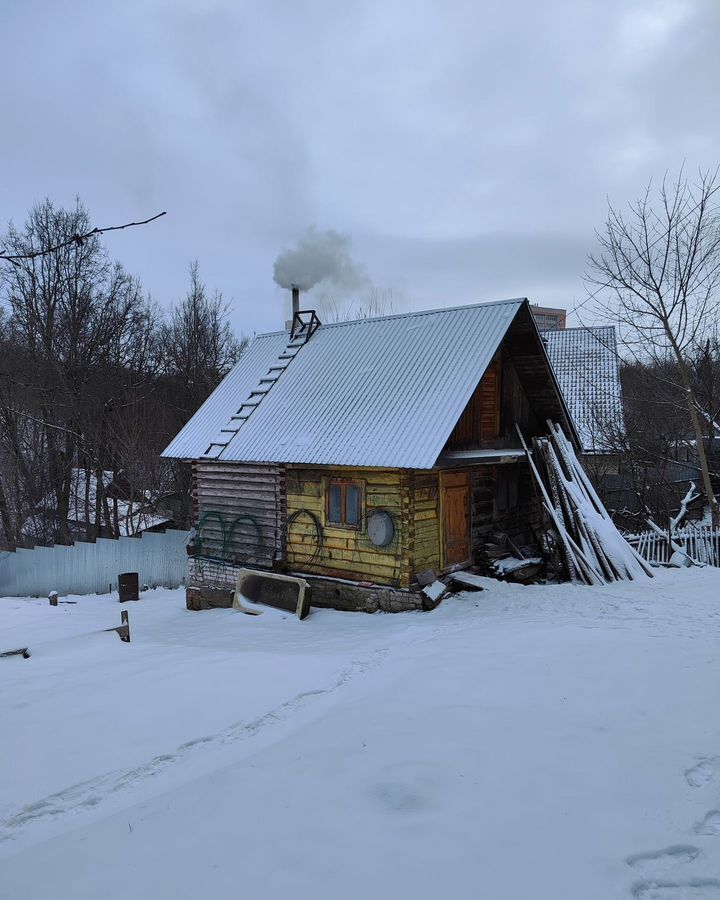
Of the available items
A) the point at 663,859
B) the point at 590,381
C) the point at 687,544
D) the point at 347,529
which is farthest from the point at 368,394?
the point at 590,381

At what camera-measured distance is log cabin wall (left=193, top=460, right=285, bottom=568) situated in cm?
1286

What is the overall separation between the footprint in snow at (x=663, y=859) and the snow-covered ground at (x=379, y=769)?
1 centimetres

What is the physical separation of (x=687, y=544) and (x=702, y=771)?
1217 centimetres

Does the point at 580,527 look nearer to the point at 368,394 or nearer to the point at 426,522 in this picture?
the point at 426,522

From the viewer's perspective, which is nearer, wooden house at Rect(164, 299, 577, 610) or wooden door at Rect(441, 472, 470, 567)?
wooden house at Rect(164, 299, 577, 610)

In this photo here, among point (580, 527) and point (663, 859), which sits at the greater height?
point (580, 527)

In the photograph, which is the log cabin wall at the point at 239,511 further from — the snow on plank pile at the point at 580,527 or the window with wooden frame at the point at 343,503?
the snow on plank pile at the point at 580,527

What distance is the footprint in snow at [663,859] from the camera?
294 centimetres

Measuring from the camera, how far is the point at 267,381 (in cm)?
1491

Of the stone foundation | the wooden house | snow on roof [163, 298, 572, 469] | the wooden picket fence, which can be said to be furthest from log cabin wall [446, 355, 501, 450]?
the wooden picket fence

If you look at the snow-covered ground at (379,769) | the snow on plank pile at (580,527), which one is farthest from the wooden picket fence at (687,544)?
the snow-covered ground at (379,769)

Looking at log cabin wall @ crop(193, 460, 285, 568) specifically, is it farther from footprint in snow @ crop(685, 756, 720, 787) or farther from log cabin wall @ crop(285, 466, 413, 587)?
footprint in snow @ crop(685, 756, 720, 787)

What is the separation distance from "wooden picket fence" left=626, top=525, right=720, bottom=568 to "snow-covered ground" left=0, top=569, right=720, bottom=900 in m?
6.56

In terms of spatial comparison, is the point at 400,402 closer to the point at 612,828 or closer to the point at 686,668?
the point at 686,668
